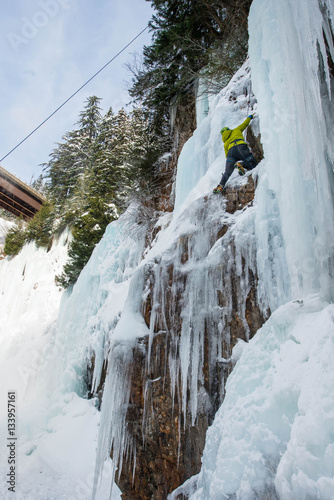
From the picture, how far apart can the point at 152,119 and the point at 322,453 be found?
1021 cm

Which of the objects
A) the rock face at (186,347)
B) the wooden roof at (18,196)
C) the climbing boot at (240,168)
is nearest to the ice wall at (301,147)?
the rock face at (186,347)

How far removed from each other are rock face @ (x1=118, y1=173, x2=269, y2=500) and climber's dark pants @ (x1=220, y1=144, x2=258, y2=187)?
0.83ft

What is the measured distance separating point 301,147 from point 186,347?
2773mm

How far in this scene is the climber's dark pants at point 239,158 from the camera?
4262 mm

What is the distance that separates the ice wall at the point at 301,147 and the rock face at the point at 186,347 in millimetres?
604

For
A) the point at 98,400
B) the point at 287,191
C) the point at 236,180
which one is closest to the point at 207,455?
the point at 287,191

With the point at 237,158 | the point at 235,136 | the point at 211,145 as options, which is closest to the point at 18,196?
the point at 211,145

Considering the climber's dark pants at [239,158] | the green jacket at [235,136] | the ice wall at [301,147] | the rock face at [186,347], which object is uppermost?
the green jacket at [235,136]

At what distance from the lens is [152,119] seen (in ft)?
32.5

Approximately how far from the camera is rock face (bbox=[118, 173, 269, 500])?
11.6ft

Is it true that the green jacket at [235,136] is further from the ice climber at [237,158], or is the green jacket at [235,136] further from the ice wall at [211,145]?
the ice wall at [211,145]

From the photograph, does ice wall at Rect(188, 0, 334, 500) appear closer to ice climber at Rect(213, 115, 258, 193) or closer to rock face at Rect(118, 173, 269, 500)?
rock face at Rect(118, 173, 269, 500)

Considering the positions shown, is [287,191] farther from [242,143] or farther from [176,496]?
[176,496]

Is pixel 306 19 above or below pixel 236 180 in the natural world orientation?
above
